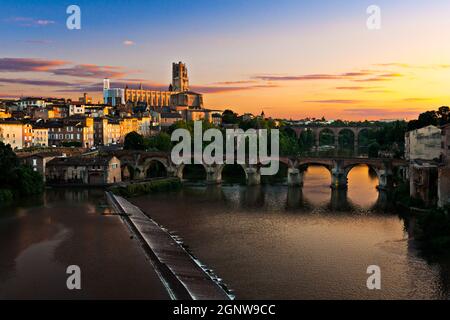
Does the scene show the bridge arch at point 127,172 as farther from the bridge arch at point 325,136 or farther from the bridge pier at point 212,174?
the bridge arch at point 325,136

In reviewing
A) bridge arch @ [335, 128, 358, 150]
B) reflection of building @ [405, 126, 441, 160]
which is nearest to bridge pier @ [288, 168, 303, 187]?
reflection of building @ [405, 126, 441, 160]

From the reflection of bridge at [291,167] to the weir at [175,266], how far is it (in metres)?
19.1

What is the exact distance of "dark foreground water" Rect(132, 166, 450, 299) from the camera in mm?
17625

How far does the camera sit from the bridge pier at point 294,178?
144 ft

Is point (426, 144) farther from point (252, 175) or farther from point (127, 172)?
point (127, 172)

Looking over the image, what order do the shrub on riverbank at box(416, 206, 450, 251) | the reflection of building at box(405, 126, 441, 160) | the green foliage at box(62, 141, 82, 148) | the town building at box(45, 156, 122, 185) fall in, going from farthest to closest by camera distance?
1. the green foliage at box(62, 141, 82, 148)
2. the town building at box(45, 156, 122, 185)
3. the reflection of building at box(405, 126, 441, 160)
4. the shrub on riverbank at box(416, 206, 450, 251)

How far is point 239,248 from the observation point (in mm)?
22672

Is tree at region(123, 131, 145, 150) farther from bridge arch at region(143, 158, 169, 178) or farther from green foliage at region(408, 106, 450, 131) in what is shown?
green foliage at region(408, 106, 450, 131)

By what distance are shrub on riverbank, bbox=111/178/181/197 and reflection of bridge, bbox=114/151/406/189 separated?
3.85 metres

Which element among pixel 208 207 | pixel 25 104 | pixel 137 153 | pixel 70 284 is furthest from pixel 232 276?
pixel 25 104

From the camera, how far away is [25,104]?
76.4 m

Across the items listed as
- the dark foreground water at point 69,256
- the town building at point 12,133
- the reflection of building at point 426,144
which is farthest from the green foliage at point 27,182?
the reflection of building at point 426,144

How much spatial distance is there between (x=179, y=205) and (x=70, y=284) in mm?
17394
